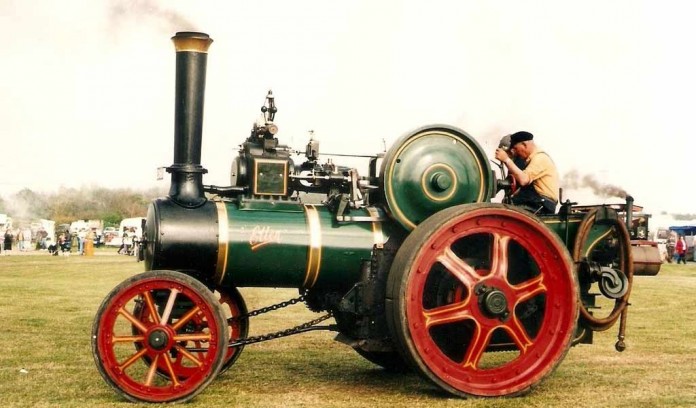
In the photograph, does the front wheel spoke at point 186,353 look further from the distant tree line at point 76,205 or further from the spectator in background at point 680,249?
the distant tree line at point 76,205

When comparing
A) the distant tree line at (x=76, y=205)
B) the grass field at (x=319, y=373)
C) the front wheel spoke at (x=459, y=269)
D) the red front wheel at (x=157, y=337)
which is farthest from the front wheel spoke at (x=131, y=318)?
the distant tree line at (x=76, y=205)

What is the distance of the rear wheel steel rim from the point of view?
5.64 m

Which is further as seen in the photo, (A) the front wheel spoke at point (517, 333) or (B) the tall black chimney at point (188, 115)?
(B) the tall black chimney at point (188, 115)

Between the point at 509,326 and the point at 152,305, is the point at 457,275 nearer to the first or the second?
the point at 509,326

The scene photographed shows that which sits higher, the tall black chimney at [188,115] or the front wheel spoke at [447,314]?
the tall black chimney at [188,115]

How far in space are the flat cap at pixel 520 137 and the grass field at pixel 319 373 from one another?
1838 millimetres

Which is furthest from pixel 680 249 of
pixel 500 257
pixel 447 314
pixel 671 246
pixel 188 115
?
pixel 188 115

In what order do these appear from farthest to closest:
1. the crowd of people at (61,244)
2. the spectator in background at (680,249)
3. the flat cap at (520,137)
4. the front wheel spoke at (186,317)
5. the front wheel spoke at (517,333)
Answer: the crowd of people at (61,244), the spectator in background at (680,249), the flat cap at (520,137), the front wheel spoke at (517,333), the front wheel spoke at (186,317)

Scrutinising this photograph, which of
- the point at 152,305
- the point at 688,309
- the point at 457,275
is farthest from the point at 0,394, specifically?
the point at 688,309

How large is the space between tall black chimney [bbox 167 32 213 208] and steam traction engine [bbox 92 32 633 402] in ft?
0.03

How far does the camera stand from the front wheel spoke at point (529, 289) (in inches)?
230

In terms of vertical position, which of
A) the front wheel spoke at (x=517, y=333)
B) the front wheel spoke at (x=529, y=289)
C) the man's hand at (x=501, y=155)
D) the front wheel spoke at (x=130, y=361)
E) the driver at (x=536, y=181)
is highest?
the man's hand at (x=501, y=155)

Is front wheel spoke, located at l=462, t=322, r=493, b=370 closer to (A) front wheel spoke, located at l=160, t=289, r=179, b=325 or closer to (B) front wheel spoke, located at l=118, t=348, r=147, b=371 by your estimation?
(A) front wheel spoke, located at l=160, t=289, r=179, b=325

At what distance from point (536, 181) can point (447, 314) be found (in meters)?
1.35
